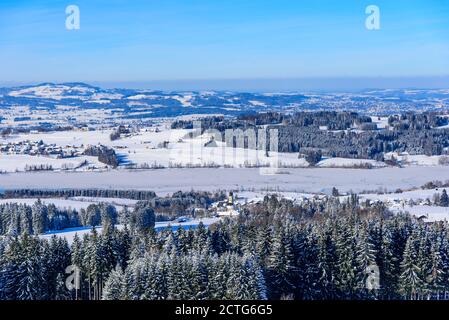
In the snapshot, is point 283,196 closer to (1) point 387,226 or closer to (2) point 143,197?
(2) point 143,197

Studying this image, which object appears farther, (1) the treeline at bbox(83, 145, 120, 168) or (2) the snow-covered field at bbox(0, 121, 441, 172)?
(1) the treeline at bbox(83, 145, 120, 168)

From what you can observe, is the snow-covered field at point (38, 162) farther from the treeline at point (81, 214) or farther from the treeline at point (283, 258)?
the treeline at point (283, 258)

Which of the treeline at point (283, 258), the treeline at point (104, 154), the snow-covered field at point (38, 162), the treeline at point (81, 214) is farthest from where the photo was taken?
the treeline at point (104, 154)

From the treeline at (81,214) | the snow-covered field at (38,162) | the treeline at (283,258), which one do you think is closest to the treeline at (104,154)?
the snow-covered field at (38,162)

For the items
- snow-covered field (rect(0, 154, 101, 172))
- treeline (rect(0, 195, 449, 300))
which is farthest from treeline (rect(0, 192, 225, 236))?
snow-covered field (rect(0, 154, 101, 172))

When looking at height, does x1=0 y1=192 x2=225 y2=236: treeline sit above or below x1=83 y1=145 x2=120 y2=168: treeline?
below

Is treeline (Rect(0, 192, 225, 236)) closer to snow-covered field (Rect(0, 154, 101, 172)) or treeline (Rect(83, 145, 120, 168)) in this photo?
treeline (Rect(83, 145, 120, 168))

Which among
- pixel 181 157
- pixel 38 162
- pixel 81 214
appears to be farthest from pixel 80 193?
pixel 38 162

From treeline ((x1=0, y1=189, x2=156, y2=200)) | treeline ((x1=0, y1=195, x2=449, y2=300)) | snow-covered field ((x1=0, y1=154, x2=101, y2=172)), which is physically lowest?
treeline ((x1=0, y1=189, x2=156, y2=200))

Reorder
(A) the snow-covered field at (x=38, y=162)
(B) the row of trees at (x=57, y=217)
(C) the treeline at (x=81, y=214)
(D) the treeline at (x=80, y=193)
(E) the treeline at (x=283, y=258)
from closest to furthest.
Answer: (E) the treeline at (x=283, y=258)
(B) the row of trees at (x=57, y=217)
(C) the treeline at (x=81, y=214)
(D) the treeline at (x=80, y=193)
(A) the snow-covered field at (x=38, y=162)

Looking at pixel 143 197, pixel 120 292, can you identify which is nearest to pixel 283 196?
pixel 143 197

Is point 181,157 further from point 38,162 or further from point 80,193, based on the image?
point 80,193
